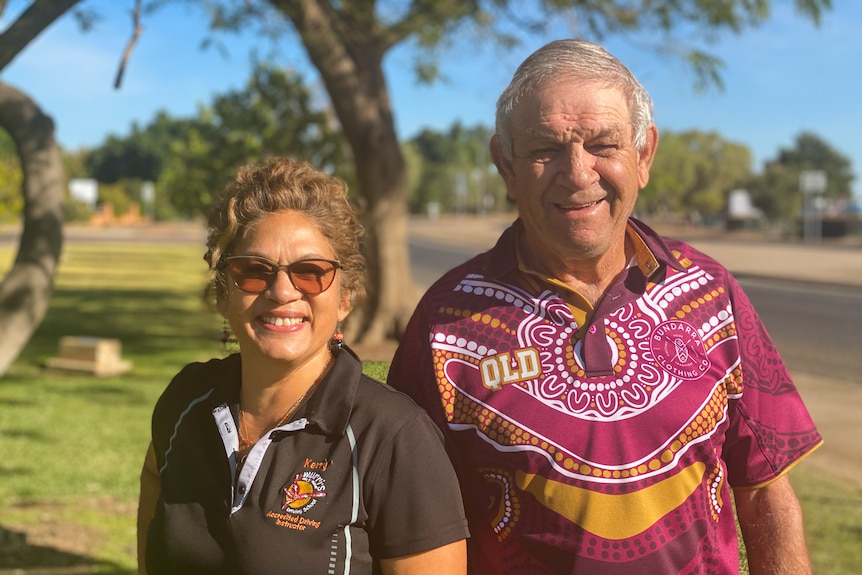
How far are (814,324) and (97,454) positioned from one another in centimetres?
1064

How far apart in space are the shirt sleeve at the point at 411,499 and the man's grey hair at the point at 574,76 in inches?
29.0

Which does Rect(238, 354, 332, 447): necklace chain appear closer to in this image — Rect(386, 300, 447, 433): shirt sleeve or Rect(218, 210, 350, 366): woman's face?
Rect(218, 210, 350, 366): woman's face

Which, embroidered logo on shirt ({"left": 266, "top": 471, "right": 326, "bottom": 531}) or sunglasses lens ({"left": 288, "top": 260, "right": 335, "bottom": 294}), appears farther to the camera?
sunglasses lens ({"left": 288, "top": 260, "right": 335, "bottom": 294})

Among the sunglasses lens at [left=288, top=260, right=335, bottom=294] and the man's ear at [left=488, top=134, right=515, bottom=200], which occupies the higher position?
the man's ear at [left=488, top=134, right=515, bottom=200]

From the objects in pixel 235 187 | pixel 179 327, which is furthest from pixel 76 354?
pixel 235 187

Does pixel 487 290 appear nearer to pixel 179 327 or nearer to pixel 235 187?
pixel 235 187

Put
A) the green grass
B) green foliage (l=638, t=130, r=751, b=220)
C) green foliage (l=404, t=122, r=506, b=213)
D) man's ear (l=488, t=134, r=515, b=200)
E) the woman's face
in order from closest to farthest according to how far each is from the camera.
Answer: the woman's face < man's ear (l=488, t=134, r=515, b=200) < the green grass < green foliage (l=638, t=130, r=751, b=220) < green foliage (l=404, t=122, r=506, b=213)

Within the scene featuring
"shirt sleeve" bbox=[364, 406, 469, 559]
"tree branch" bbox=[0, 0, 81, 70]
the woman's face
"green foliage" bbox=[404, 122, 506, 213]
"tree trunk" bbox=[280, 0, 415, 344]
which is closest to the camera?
"shirt sleeve" bbox=[364, 406, 469, 559]

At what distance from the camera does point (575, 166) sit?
79.7 inches

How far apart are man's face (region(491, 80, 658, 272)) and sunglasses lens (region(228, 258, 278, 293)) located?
596 millimetres

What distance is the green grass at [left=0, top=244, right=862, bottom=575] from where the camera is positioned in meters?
5.01

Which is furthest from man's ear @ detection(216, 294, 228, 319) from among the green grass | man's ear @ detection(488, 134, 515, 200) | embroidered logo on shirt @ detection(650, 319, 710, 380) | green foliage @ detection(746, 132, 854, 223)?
green foliage @ detection(746, 132, 854, 223)

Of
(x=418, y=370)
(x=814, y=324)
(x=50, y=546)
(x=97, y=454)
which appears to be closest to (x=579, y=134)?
(x=418, y=370)

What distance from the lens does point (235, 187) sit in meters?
2.02
